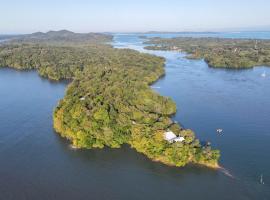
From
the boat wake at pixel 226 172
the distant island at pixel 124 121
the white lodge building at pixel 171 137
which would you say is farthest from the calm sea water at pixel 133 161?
the white lodge building at pixel 171 137

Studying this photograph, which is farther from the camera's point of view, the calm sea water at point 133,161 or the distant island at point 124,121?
the distant island at point 124,121

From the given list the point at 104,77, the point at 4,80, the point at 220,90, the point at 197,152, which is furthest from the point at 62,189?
the point at 4,80

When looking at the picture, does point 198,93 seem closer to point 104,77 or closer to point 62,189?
point 104,77

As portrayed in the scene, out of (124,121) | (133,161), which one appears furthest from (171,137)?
(124,121)

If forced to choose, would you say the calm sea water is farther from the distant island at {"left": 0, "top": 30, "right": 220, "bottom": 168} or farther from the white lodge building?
the white lodge building

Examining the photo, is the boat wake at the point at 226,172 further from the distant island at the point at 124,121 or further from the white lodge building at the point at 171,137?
the white lodge building at the point at 171,137

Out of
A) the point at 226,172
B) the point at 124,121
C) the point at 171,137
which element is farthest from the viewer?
the point at 124,121

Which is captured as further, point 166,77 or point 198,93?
point 166,77

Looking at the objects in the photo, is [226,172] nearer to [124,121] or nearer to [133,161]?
[133,161]
